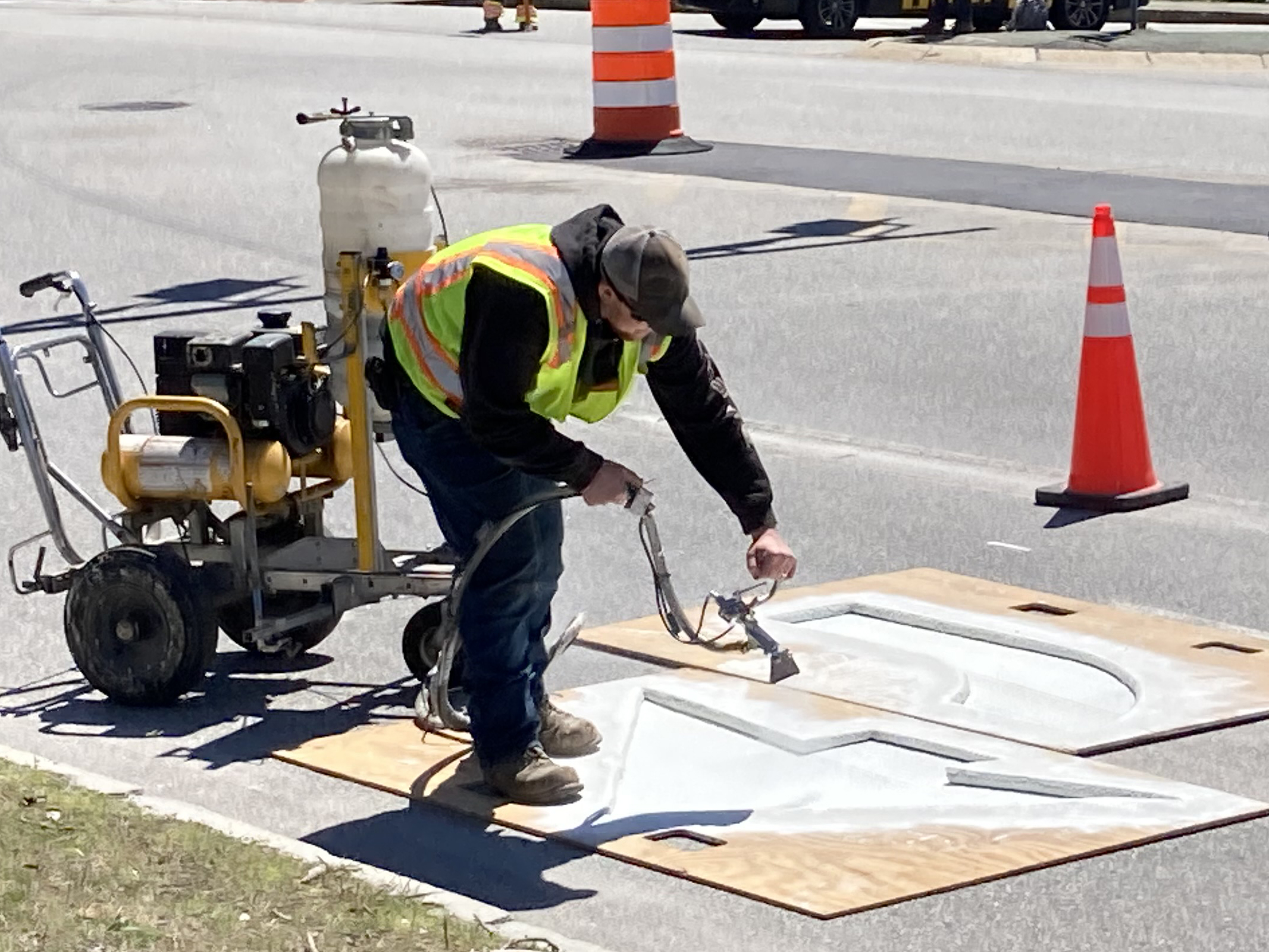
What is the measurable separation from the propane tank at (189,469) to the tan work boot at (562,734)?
3.42 ft

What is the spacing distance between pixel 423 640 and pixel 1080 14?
22767 mm

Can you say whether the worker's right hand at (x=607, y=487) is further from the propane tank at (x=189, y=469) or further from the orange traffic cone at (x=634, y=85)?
the orange traffic cone at (x=634, y=85)

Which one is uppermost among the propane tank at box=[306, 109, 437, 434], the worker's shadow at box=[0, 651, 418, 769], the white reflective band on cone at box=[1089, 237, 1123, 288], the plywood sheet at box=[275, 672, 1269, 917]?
the propane tank at box=[306, 109, 437, 434]

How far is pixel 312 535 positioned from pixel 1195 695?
8.07 feet

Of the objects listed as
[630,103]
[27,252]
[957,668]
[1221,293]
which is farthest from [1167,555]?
[630,103]

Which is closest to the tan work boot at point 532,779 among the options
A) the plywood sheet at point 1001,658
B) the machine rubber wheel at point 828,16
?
the plywood sheet at point 1001,658

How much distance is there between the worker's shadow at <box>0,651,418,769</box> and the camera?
6.30 meters

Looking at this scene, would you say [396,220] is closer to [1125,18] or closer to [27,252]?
[27,252]

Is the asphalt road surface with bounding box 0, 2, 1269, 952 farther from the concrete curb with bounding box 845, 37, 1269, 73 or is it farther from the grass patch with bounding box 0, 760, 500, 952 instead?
the concrete curb with bounding box 845, 37, 1269, 73

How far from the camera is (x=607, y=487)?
534 centimetres

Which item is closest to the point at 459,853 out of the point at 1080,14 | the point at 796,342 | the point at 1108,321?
the point at 1108,321

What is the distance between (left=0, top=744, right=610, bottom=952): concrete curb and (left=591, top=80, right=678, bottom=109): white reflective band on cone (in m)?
11.9

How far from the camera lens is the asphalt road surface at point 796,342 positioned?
532cm

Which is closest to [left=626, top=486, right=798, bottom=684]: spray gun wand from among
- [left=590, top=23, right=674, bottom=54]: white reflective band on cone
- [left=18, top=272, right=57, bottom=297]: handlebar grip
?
[left=18, top=272, right=57, bottom=297]: handlebar grip
